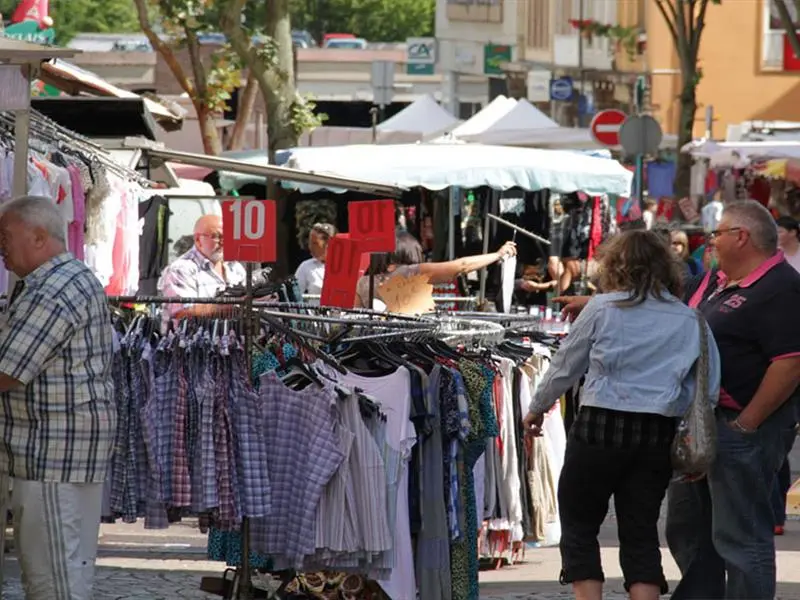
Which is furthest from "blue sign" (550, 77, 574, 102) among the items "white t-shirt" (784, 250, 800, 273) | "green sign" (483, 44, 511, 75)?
"white t-shirt" (784, 250, 800, 273)

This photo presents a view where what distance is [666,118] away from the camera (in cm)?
4828

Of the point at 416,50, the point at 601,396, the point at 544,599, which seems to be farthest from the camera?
the point at 416,50

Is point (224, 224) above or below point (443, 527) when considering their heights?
above

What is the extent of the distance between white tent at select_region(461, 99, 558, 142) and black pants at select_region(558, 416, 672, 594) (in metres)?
16.2

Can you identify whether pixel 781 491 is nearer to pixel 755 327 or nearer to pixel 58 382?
pixel 755 327

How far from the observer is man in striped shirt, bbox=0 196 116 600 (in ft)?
22.8

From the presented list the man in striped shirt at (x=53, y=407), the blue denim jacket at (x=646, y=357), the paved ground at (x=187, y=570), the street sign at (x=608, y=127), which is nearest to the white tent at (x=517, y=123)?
the street sign at (x=608, y=127)

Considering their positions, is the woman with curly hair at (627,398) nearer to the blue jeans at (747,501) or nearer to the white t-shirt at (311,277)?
the blue jeans at (747,501)

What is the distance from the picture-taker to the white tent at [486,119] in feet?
79.8

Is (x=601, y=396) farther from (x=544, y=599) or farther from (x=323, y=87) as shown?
(x=323, y=87)

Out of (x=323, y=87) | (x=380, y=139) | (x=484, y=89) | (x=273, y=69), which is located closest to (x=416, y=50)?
(x=484, y=89)

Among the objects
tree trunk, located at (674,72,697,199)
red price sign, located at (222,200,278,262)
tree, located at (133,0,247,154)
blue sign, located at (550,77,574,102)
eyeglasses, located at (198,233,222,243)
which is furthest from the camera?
blue sign, located at (550,77,574,102)

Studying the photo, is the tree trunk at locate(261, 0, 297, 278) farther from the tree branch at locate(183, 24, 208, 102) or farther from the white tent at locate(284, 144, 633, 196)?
the white tent at locate(284, 144, 633, 196)

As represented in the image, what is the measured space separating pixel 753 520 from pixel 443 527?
4.80 feet
